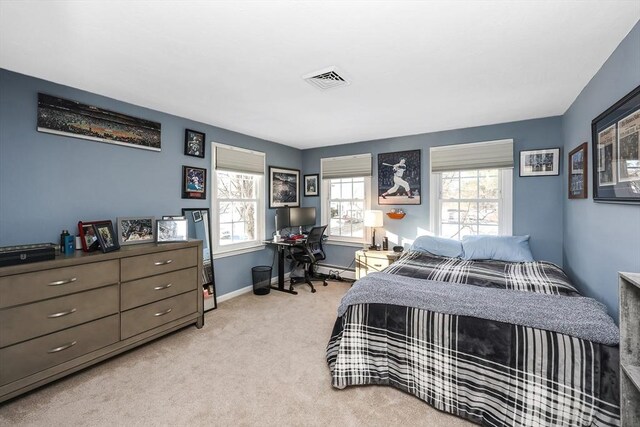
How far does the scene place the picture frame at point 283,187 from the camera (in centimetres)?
463

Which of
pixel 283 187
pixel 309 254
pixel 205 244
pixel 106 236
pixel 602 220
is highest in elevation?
pixel 283 187

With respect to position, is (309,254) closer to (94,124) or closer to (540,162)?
(94,124)

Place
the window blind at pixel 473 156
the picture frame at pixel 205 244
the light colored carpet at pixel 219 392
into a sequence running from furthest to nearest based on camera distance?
the window blind at pixel 473 156
the picture frame at pixel 205 244
the light colored carpet at pixel 219 392

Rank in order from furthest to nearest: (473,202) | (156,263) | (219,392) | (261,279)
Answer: (261,279) → (473,202) → (156,263) → (219,392)

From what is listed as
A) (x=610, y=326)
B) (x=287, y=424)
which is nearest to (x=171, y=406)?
(x=287, y=424)

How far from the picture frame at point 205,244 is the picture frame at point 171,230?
1.37ft

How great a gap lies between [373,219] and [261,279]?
77.2 inches

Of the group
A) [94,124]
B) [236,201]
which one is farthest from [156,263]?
[236,201]

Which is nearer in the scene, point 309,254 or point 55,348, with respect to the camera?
point 55,348

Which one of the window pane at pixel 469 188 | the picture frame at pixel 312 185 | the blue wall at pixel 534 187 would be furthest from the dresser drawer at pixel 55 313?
the window pane at pixel 469 188

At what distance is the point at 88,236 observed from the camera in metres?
2.47

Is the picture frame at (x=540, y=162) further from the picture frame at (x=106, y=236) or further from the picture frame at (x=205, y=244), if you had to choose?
the picture frame at (x=106, y=236)

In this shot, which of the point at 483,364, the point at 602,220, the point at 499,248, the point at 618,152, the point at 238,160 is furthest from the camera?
the point at 238,160

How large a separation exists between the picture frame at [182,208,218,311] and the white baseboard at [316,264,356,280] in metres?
2.05
